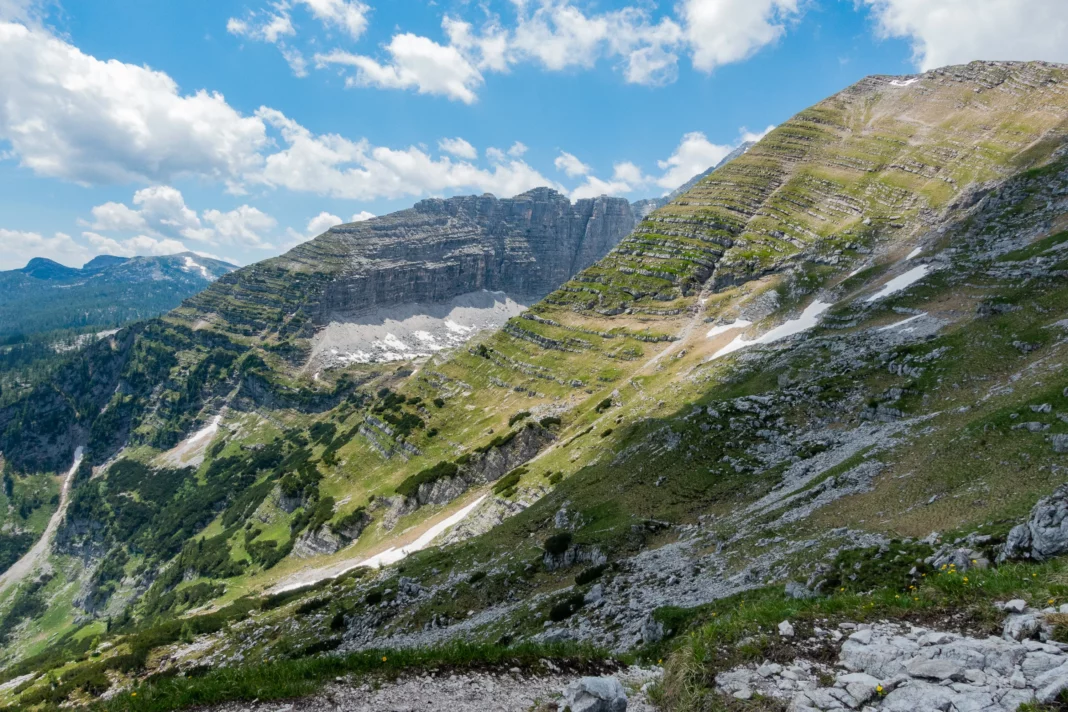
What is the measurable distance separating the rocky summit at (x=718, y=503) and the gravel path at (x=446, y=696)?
0.29 feet

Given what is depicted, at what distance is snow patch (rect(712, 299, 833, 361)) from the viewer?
86.6 m

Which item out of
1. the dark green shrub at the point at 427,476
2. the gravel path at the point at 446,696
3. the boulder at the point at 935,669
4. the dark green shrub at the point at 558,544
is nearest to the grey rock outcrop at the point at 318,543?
the dark green shrub at the point at 427,476

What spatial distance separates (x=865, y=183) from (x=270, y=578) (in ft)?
638

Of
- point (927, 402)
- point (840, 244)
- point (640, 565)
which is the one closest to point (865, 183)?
point (840, 244)

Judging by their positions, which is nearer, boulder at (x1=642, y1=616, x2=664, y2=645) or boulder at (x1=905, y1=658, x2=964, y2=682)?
boulder at (x1=905, y1=658, x2=964, y2=682)

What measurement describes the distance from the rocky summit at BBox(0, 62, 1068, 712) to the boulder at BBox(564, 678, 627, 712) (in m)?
0.07

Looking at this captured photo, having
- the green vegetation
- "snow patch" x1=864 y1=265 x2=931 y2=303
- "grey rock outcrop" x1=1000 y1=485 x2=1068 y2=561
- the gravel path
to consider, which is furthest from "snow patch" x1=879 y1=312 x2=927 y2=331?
the gravel path

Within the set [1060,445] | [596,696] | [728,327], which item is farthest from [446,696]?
[728,327]

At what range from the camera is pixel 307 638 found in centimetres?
4819

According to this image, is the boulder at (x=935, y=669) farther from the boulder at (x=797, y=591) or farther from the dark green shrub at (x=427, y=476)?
the dark green shrub at (x=427, y=476)

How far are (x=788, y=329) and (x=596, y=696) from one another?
3533 inches

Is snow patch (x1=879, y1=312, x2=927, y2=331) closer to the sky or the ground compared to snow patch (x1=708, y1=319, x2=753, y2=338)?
closer to the ground

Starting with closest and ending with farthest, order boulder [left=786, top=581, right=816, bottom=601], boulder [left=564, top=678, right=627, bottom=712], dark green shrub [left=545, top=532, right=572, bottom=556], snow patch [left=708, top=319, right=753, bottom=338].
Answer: boulder [left=564, top=678, right=627, bottom=712], boulder [left=786, top=581, right=816, bottom=601], dark green shrub [left=545, top=532, right=572, bottom=556], snow patch [left=708, top=319, right=753, bottom=338]

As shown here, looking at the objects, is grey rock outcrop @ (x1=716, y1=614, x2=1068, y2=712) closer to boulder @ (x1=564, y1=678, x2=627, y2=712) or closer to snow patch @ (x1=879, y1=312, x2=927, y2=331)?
boulder @ (x1=564, y1=678, x2=627, y2=712)
